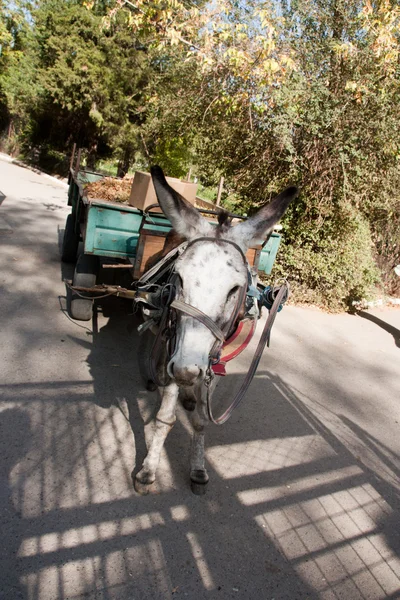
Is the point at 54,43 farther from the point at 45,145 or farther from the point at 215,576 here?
the point at 215,576

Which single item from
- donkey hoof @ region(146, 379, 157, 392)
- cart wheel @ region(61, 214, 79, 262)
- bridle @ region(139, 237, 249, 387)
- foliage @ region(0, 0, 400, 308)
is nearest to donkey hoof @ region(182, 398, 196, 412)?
bridle @ region(139, 237, 249, 387)

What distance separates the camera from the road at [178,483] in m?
2.41

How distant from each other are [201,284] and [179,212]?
631mm

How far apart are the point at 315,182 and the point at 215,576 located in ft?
24.4

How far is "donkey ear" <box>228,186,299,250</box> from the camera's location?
2.70 metres

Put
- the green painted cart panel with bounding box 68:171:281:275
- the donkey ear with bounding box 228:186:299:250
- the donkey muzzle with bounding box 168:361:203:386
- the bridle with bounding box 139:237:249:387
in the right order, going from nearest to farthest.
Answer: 1. the donkey muzzle with bounding box 168:361:203:386
2. the bridle with bounding box 139:237:249:387
3. the donkey ear with bounding box 228:186:299:250
4. the green painted cart panel with bounding box 68:171:281:275

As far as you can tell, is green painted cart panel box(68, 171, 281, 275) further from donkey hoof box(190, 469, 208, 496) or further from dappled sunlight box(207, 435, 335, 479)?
donkey hoof box(190, 469, 208, 496)

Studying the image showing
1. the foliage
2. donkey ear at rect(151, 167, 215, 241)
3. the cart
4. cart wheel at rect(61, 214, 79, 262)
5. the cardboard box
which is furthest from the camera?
A: cart wheel at rect(61, 214, 79, 262)

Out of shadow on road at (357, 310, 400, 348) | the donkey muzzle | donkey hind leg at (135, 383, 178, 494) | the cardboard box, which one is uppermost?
the cardboard box

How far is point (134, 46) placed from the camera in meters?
19.4

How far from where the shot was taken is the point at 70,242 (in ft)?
24.2

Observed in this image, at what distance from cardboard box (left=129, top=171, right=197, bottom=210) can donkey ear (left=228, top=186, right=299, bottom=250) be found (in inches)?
79.6

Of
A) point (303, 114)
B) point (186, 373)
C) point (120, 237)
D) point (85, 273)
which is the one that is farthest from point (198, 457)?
point (303, 114)

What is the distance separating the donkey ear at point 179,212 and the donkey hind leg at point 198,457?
4.47 feet
